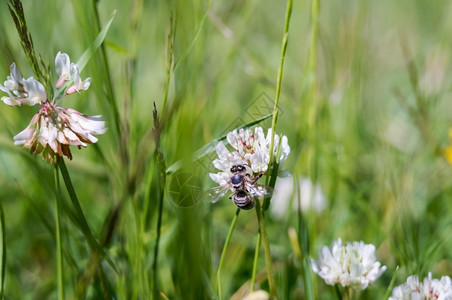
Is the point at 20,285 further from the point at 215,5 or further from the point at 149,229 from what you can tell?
the point at 215,5

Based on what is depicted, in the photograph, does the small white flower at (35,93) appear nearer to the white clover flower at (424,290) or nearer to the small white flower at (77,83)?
the small white flower at (77,83)

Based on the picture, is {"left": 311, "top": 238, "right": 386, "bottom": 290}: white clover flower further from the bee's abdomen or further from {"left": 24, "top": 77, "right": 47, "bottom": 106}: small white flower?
{"left": 24, "top": 77, "right": 47, "bottom": 106}: small white flower

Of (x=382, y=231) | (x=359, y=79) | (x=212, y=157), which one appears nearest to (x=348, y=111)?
(x=359, y=79)

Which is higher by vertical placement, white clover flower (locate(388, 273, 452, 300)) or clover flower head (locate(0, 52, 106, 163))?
clover flower head (locate(0, 52, 106, 163))

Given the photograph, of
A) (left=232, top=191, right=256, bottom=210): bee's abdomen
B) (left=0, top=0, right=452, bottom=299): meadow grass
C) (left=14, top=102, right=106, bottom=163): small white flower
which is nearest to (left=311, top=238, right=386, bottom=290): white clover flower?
(left=0, top=0, right=452, bottom=299): meadow grass

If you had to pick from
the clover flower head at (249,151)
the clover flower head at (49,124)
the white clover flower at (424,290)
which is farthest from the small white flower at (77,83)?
the white clover flower at (424,290)
